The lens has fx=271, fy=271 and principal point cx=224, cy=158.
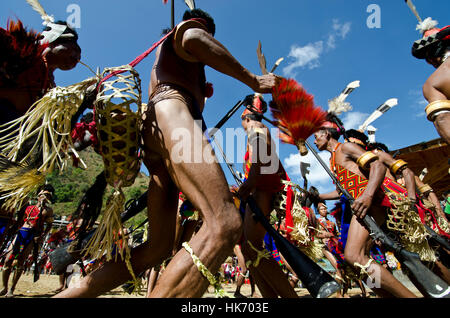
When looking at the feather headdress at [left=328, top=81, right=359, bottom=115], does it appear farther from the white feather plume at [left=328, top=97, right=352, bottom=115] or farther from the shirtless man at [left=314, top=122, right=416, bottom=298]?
the shirtless man at [left=314, top=122, right=416, bottom=298]

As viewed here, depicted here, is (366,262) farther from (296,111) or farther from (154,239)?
(154,239)

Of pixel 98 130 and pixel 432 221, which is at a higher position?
pixel 98 130

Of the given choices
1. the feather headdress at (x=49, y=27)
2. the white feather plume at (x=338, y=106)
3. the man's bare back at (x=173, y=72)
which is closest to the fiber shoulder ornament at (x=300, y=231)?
the white feather plume at (x=338, y=106)

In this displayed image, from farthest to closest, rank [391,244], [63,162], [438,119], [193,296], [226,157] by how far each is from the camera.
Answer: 1. [226,157]
2. [391,244]
3. [438,119]
4. [63,162]
5. [193,296]

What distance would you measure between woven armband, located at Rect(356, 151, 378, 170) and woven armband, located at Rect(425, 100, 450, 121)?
1.00m

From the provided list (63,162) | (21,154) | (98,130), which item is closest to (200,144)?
(98,130)

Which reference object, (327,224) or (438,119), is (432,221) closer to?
Result: (327,224)

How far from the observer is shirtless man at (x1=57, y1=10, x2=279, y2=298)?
1.33m

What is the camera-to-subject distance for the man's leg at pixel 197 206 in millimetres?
1281

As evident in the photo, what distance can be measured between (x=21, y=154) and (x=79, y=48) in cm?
132

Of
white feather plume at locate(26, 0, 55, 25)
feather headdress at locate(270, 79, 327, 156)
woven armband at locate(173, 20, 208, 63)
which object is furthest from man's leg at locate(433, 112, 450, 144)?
white feather plume at locate(26, 0, 55, 25)

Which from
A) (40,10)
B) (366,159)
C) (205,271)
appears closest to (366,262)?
(366,159)

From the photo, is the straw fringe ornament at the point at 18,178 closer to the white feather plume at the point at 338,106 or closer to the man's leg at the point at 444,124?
the man's leg at the point at 444,124
